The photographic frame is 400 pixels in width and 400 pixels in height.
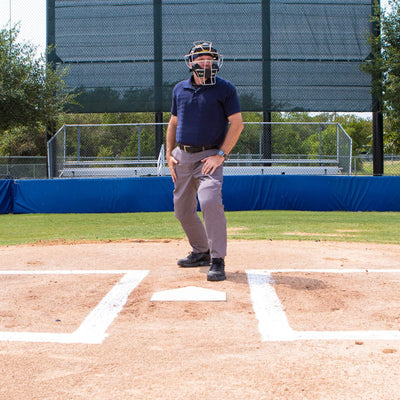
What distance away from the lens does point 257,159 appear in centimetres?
1723

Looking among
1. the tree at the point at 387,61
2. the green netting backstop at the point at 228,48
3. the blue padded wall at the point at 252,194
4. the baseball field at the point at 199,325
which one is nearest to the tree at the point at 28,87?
the green netting backstop at the point at 228,48

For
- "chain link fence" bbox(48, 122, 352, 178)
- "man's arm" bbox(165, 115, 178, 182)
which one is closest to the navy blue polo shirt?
"man's arm" bbox(165, 115, 178, 182)

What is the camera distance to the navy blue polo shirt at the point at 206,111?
4223mm

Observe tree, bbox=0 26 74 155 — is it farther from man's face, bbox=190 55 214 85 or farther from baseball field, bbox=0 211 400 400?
man's face, bbox=190 55 214 85

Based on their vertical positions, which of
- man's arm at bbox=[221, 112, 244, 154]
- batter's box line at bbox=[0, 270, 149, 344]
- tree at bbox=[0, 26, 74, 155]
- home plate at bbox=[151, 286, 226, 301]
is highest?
tree at bbox=[0, 26, 74, 155]

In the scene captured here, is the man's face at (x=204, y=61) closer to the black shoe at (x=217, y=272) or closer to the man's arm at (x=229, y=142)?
the man's arm at (x=229, y=142)

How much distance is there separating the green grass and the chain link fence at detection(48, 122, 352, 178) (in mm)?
3555

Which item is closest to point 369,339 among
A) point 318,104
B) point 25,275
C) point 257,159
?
point 25,275

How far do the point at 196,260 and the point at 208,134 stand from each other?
47.1 inches

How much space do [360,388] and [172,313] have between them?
4.74ft

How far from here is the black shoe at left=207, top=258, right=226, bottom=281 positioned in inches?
159

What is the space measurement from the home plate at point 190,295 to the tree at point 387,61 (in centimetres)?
1600

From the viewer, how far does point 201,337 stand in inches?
110

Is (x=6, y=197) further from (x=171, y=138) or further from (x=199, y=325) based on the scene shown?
(x=199, y=325)
